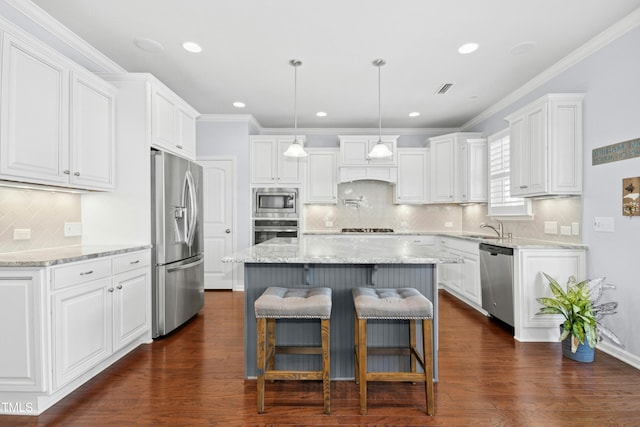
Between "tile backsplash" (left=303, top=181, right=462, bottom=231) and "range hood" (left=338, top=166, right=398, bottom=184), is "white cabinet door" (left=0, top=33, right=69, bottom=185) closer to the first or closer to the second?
"range hood" (left=338, top=166, right=398, bottom=184)

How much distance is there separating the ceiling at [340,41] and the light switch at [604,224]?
5.26 feet

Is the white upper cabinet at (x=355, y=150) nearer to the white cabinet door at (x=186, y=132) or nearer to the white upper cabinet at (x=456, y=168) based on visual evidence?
the white upper cabinet at (x=456, y=168)

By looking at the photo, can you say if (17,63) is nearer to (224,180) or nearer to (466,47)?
(224,180)

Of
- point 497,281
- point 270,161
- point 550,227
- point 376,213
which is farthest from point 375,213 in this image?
point 550,227

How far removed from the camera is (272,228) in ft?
17.1

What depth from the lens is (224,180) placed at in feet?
17.0

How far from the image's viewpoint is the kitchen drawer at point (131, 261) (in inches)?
103

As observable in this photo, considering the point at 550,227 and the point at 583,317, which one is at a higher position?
the point at 550,227

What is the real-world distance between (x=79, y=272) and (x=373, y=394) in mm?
2144

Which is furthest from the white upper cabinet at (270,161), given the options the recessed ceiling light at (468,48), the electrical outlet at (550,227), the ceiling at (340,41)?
the electrical outlet at (550,227)

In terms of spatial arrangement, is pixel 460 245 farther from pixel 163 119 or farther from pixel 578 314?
pixel 163 119

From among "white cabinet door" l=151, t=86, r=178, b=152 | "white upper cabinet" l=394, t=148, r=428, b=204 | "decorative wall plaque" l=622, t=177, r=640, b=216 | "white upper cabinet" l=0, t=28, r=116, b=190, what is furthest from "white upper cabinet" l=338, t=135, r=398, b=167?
"white upper cabinet" l=0, t=28, r=116, b=190

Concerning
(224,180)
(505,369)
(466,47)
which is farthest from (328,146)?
(505,369)

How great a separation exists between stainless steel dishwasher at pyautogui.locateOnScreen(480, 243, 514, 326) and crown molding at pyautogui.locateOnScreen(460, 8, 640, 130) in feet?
6.32
